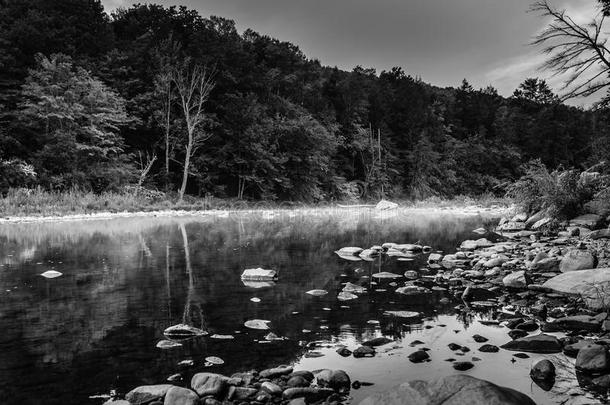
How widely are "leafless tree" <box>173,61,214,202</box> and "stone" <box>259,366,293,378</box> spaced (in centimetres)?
2684

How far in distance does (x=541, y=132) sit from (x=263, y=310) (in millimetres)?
61404

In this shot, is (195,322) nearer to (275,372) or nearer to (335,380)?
(275,372)

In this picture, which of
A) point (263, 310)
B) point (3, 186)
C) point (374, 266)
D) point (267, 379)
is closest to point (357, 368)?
point (267, 379)

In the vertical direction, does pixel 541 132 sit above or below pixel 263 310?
above

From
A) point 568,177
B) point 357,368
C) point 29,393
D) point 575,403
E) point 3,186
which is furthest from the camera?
point 3,186

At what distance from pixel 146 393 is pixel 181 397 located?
0.29 m

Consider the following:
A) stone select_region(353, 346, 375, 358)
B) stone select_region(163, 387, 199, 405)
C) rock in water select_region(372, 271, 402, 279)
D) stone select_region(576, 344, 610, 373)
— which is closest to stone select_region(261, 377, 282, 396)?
stone select_region(163, 387, 199, 405)

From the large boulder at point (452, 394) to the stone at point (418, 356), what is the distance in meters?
1.06

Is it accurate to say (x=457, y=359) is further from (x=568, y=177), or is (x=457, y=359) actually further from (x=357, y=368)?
(x=568, y=177)

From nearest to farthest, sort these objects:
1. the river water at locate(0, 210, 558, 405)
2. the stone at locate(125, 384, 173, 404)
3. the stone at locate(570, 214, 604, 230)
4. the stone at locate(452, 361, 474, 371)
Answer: the stone at locate(125, 384, 173, 404) → the river water at locate(0, 210, 558, 405) → the stone at locate(452, 361, 474, 371) → the stone at locate(570, 214, 604, 230)

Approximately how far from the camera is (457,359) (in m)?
3.85

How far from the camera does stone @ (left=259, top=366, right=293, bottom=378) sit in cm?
343

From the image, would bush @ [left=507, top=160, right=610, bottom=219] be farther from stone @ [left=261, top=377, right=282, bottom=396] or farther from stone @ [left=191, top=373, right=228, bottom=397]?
stone @ [left=191, top=373, right=228, bottom=397]

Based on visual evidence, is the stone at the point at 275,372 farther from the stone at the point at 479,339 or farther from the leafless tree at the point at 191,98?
the leafless tree at the point at 191,98
